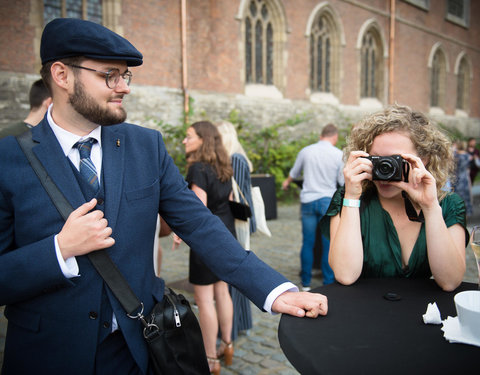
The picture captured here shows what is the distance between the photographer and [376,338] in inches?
54.3

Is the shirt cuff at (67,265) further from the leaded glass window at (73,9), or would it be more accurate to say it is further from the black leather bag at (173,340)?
the leaded glass window at (73,9)

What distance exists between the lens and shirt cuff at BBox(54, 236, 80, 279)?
138cm

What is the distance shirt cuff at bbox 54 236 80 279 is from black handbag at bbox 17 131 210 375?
0.20 ft

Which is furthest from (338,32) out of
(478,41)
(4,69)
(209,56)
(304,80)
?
(478,41)

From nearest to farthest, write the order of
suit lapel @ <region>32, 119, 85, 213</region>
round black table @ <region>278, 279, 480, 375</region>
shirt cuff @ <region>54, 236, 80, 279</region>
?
round black table @ <region>278, 279, 480, 375</region>
shirt cuff @ <region>54, 236, 80, 279</region>
suit lapel @ <region>32, 119, 85, 213</region>

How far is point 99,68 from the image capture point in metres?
1.57

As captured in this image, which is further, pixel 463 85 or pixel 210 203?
pixel 463 85

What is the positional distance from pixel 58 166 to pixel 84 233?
0.30 meters

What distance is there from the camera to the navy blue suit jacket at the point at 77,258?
140 centimetres

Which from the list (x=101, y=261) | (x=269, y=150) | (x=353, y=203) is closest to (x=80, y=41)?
(x=101, y=261)

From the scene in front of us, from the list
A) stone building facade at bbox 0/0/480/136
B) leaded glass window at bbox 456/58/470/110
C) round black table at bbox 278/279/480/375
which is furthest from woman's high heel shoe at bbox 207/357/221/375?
leaded glass window at bbox 456/58/470/110

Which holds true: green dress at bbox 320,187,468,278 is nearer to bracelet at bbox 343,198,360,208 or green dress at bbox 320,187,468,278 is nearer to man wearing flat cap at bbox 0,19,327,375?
bracelet at bbox 343,198,360,208

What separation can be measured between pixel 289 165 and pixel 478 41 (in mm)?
21021

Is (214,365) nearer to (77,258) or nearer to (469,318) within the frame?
(77,258)
